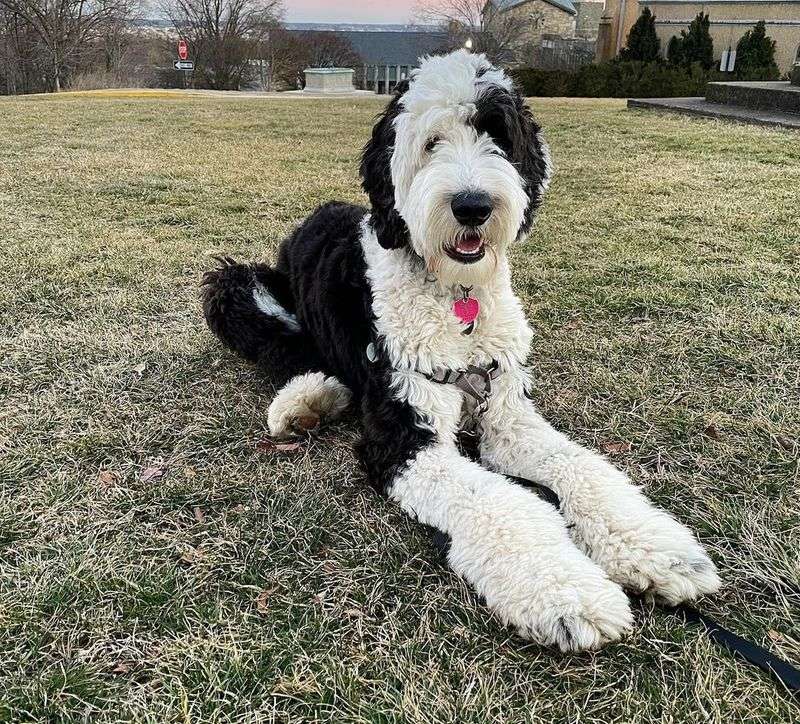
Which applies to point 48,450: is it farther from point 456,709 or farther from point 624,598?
point 624,598

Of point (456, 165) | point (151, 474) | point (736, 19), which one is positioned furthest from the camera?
point (736, 19)

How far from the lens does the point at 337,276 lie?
2732 mm

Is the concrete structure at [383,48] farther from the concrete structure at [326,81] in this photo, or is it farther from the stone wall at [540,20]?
the concrete structure at [326,81]

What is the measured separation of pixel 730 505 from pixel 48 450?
2.61m

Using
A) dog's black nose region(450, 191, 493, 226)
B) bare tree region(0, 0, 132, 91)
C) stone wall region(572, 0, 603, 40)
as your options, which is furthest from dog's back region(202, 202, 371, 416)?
stone wall region(572, 0, 603, 40)

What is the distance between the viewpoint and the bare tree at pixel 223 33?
121 feet

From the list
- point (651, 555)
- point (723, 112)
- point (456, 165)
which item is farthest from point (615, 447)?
point (723, 112)

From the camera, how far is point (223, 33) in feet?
130

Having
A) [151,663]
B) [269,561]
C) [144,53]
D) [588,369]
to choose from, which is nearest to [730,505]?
[588,369]

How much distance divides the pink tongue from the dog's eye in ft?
1.12

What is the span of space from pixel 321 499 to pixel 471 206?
1.16 m

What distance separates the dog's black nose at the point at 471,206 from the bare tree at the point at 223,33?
1509 inches

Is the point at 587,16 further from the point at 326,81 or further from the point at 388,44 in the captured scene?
the point at 326,81

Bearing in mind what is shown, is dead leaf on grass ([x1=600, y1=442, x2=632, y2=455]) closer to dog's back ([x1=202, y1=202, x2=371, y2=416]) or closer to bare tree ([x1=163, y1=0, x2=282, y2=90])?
dog's back ([x1=202, y1=202, x2=371, y2=416])
